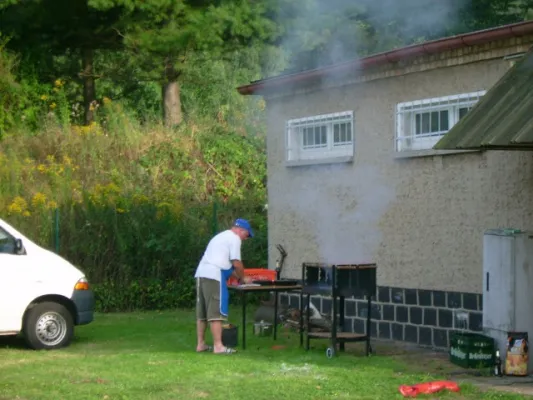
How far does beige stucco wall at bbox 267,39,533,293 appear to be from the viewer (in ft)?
42.5

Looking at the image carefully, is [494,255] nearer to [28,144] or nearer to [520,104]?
[520,104]

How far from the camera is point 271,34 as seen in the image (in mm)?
19828

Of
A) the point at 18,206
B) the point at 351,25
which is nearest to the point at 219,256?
the point at 351,25

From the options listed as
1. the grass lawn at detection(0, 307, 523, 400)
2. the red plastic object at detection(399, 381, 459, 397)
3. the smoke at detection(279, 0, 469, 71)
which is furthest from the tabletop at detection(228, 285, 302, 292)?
the smoke at detection(279, 0, 469, 71)

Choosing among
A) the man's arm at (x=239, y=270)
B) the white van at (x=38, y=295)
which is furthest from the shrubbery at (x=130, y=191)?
the man's arm at (x=239, y=270)

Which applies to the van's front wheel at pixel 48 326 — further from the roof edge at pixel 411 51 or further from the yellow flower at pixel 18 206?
the yellow flower at pixel 18 206

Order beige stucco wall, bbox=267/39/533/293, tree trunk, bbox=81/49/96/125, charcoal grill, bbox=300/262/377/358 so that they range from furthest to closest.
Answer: tree trunk, bbox=81/49/96/125 → beige stucco wall, bbox=267/39/533/293 → charcoal grill, bbox=300/262/377/358

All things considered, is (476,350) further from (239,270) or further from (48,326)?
(48,326)

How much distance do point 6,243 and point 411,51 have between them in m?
5.63

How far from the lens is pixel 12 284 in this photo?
45.2 feet

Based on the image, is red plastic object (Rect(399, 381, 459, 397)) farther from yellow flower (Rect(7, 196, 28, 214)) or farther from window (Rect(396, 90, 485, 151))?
yellow flower (Rect(7, 196, 28, 214))

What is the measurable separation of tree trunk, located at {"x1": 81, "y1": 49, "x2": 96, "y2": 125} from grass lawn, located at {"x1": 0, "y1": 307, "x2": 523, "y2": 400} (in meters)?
14.1

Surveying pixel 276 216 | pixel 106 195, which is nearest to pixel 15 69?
pixel 106 195

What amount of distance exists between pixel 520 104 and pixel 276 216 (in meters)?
6.59
